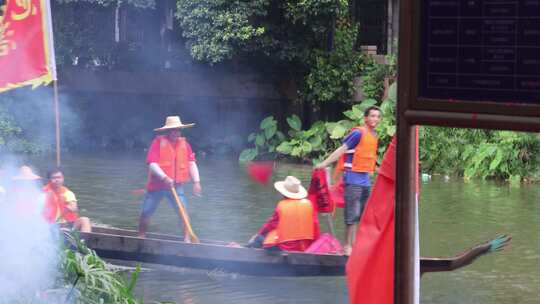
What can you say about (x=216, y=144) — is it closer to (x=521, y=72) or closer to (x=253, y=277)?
(x=253, y=277)

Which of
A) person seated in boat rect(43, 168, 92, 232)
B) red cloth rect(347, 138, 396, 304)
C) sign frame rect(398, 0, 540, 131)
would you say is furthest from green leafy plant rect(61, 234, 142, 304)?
person seated in boat rect(43, 168, 92, 232)


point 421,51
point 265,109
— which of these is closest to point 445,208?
point 265,109

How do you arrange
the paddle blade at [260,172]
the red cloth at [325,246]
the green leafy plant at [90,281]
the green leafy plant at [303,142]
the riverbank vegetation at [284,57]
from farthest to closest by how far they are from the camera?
the riverbank vegetation at [284,57] → the green leafy plant at [303,142] → the paddle blade at [260,172] → the red cloth at [325,246] → the green leafy plant at [90,281]

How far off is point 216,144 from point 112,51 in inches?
131

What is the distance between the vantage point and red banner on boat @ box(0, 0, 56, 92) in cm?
749

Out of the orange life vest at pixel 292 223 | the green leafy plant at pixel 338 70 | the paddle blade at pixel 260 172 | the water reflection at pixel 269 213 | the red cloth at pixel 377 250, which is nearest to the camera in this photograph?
the red cloth at pixel 377 250

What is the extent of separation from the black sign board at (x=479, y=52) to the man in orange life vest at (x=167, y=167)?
6962 mm

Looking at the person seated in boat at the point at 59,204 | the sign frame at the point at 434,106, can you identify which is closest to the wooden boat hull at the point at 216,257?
the person seated in boat at the point at 59,204

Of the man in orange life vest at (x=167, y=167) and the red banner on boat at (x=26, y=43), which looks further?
the man in orange life vest at (x=167, y=167)

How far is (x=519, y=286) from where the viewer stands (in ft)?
29.3

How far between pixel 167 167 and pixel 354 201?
193 cm

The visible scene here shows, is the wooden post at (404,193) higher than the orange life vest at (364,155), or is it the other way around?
the wooden post at (404,193)

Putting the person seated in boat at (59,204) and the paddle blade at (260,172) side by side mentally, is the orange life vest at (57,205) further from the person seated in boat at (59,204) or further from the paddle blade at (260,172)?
the paddle blade at (260,172)

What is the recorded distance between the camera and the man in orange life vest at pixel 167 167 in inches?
386
